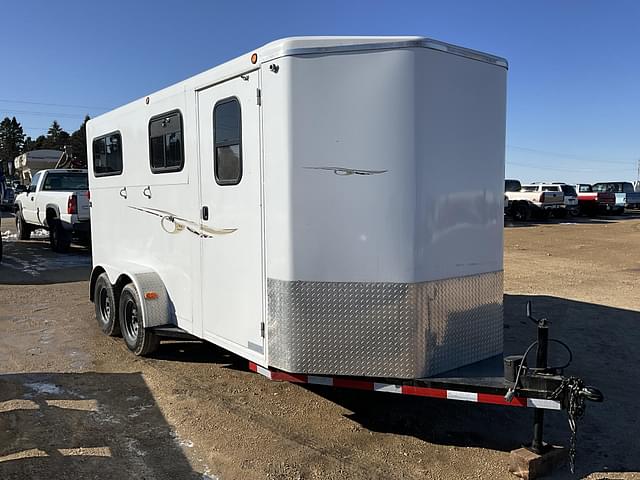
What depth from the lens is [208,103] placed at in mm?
4777

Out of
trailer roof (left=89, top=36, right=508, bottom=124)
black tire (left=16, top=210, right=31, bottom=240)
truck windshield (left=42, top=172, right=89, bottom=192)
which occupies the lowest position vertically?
black tire (left=16, top=210, right=31, bottom=240)

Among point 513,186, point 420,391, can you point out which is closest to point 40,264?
point 420,391

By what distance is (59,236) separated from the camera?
1434cm

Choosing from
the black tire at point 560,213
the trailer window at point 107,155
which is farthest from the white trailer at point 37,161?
the trailer window at point 107,155

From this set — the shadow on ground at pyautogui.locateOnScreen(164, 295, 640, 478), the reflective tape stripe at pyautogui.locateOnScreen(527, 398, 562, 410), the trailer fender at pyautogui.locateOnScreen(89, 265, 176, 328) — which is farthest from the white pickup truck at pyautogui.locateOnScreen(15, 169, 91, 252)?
the reflective tape stripe at pyautogui.locateOnScreen(527, 398, 562, 410)

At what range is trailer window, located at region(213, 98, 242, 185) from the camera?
4.45 meters

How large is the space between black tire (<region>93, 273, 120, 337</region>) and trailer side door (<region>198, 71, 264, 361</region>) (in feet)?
6.54

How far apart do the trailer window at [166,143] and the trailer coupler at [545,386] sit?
11.0ft

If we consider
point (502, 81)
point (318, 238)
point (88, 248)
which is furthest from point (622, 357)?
point (88, 248)

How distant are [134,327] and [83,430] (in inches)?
77.4

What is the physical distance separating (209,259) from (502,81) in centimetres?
278

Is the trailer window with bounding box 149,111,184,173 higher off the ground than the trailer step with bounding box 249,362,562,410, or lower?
higher

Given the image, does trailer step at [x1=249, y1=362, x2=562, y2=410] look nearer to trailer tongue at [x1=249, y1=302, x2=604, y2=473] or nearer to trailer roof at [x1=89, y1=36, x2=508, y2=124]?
trailer tongue at [x1=249, y1=302, x2=604, y2=473]

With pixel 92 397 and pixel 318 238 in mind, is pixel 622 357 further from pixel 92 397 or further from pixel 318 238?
pixel 92 397
